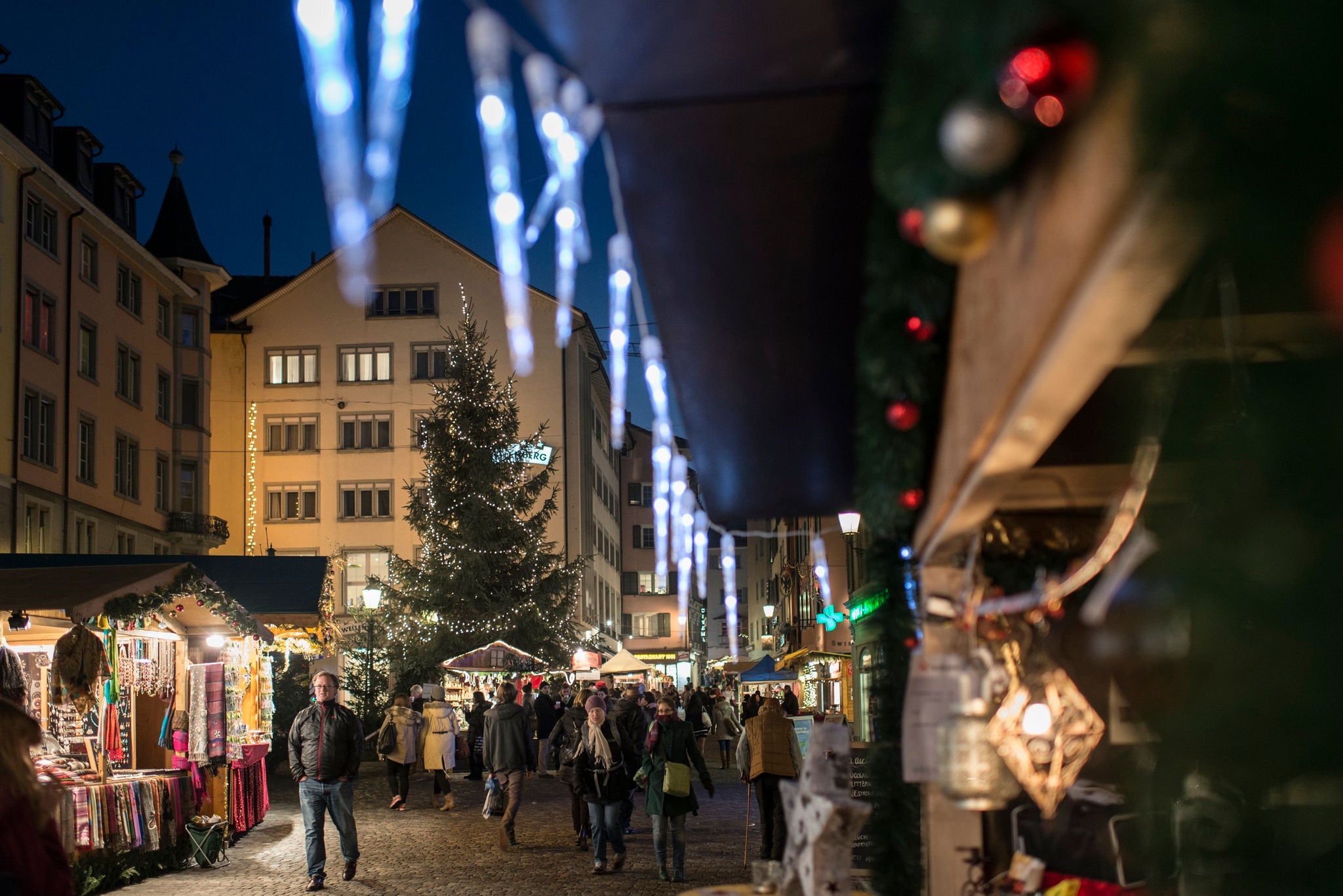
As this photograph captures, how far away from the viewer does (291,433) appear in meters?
49.0

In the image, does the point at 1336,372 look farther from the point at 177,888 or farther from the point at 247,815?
the point at 247,815

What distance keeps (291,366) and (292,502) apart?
5346 mm

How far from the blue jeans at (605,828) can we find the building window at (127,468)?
89.6ft

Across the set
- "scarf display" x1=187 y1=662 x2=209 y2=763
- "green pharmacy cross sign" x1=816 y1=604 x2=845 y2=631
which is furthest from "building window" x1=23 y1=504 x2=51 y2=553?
"green pharmacy cross sign" x1=816 y1=604 x2=845 y2=631

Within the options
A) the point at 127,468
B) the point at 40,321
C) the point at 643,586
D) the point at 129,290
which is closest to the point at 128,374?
the point at 129,290

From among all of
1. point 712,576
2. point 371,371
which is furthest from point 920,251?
point 712,576

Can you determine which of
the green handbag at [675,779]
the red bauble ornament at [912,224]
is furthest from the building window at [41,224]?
the red bauble ornament at [912,224]

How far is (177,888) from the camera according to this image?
12406 millimetres

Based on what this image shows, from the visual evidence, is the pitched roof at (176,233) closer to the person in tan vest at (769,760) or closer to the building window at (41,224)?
the building window at (41,224)

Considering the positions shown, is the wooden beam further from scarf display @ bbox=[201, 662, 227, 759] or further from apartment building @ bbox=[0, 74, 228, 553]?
apartment building @ bbox=[0, 74, 228, 553]

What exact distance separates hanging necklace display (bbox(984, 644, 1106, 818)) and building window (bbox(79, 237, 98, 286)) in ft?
111

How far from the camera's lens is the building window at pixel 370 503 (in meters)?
48.7

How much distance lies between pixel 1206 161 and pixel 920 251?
7.59ft

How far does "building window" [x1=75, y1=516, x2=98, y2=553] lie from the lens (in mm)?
33344
